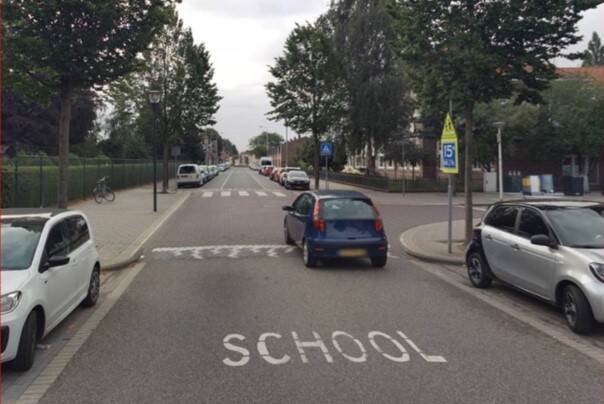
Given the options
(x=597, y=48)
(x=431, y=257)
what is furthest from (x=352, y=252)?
(x=597, y=48)

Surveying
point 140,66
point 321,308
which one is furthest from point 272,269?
point 140,66

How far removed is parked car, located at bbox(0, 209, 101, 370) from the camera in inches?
203

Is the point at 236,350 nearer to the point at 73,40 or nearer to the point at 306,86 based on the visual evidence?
the point at 73,40

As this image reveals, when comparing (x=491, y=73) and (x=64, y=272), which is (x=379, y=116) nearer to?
(x=491, y=73)

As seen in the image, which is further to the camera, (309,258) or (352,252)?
(309,258)

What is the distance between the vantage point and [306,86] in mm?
37688

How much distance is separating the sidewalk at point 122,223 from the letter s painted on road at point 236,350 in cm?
534

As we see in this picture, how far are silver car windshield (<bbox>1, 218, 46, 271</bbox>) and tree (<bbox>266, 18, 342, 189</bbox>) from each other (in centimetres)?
3121

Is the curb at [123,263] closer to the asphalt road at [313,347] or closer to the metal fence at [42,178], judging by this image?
the asphalt road at [313,347]

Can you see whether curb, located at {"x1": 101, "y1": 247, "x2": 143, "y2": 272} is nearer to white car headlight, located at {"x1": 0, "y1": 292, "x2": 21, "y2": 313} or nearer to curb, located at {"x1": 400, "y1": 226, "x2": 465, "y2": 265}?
white car headlight, located at {"x1": 0, "y1": 292, "x2": 21, "y2": 313}

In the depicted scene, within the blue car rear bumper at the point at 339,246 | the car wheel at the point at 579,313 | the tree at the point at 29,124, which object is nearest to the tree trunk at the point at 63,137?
the blue car rear bumper at the point at 339,246

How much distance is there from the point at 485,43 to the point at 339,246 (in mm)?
5482

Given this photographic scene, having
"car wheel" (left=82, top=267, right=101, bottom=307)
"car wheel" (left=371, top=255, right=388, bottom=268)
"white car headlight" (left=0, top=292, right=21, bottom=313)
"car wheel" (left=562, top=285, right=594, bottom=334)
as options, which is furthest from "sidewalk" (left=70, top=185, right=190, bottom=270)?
"car wheel" (left=562, top=285, right=594, bottom=334)

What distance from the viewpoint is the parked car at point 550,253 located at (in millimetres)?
6387
